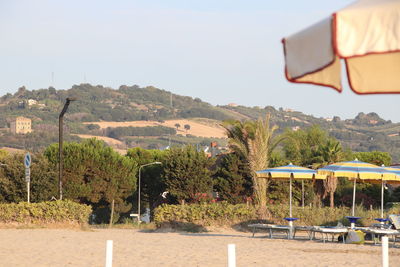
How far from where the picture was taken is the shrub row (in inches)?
1152

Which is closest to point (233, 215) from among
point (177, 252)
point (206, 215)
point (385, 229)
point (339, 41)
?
point (206, 215)

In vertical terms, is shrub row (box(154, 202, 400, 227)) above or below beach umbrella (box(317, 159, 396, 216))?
below

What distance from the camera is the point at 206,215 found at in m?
29.3

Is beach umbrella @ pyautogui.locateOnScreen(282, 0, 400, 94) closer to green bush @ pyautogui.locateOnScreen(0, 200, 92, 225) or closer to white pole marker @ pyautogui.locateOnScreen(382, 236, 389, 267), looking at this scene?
white pole marker @ pyautogui.locateOnScreen(382, 236, 389, 267)

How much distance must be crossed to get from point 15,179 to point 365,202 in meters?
24.6

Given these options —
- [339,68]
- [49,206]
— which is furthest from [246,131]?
[339,68]

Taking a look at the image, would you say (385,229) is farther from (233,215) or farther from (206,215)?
(206,215)

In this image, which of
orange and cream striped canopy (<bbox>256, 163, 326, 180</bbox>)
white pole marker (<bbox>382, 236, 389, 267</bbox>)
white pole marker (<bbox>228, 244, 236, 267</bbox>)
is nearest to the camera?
white pole marker (<bbox>228, 244, 236, 267</bbox>)

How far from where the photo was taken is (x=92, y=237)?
2464 centimetres

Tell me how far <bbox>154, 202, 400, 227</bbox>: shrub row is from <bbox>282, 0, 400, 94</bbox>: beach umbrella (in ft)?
75.7

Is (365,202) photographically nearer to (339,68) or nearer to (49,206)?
(49,206)

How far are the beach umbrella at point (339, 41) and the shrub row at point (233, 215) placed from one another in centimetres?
2306

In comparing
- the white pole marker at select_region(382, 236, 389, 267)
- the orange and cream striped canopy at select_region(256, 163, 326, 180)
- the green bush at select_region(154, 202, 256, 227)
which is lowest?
the green bush at select_region(154, 202, 256, 227)

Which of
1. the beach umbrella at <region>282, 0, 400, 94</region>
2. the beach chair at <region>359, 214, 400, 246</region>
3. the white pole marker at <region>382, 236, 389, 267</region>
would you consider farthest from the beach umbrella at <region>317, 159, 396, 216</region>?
the beach umbrella at <region>282, 0, 400, 94</region>
